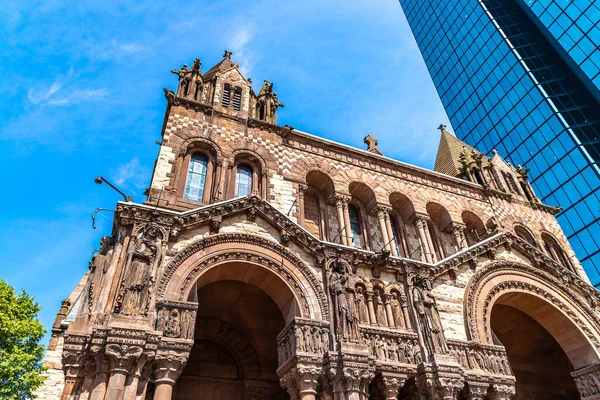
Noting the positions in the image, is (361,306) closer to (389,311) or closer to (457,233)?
(389,311)

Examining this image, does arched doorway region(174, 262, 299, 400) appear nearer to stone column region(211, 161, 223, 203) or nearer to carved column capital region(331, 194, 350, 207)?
stone column region(211, 161, 223, 203)

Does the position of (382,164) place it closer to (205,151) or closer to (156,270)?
(205,151)

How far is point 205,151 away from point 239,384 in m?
9.03

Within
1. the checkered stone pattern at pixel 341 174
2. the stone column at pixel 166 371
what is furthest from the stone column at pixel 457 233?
the stone column at pixel 166 371

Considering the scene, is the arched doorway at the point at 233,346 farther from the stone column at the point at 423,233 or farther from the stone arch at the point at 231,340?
the stone column at the point at 423,233

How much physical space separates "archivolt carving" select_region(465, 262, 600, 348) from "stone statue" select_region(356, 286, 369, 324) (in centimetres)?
403

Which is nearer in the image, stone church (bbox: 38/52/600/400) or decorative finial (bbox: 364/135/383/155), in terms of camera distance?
stone church (bbox: 38/52/600/400)

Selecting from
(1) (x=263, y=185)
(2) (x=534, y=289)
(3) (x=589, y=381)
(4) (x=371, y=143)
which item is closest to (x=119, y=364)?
(1) (x=263, y=185)

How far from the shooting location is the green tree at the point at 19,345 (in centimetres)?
1453

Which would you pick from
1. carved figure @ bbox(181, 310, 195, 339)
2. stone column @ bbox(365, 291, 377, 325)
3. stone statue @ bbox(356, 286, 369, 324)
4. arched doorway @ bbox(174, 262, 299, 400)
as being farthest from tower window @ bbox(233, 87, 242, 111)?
carved figure @ bbox(181, 310, 195, 339)

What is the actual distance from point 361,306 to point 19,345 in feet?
44.9

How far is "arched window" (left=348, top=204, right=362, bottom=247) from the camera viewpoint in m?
18.7

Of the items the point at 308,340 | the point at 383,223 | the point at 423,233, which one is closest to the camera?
the point at 308,340

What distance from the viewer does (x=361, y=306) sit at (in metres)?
12.7
